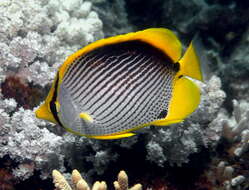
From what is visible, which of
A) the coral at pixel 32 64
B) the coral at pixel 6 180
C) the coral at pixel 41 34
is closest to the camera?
the coral at pixel 6 180

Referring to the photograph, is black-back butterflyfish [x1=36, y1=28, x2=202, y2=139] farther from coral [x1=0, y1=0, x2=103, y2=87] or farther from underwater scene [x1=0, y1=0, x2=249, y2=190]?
coral [x1=0, y1=0, x2=103, y2=87]

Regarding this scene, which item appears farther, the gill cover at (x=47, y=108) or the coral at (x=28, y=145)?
the coral at (x=28, y=145)

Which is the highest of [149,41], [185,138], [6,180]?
[149,41]

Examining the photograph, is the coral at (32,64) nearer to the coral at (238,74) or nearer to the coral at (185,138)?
the coral at (185,138)

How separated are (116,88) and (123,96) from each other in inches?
2.7

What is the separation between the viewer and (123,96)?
5.81 feet

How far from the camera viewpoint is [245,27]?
189 inches

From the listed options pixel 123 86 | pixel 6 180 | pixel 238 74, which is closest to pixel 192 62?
pixel 123 86

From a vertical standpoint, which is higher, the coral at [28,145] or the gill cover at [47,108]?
the gill cover at [47,108]

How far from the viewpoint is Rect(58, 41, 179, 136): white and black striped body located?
5.63ft

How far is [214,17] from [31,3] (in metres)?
3.07

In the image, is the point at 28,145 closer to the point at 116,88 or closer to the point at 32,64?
the point at 32,64

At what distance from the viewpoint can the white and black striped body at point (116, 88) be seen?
1.72m

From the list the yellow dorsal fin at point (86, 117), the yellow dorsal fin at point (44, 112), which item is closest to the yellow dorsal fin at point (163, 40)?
the yellow dorsal fin at point (86, 117)
